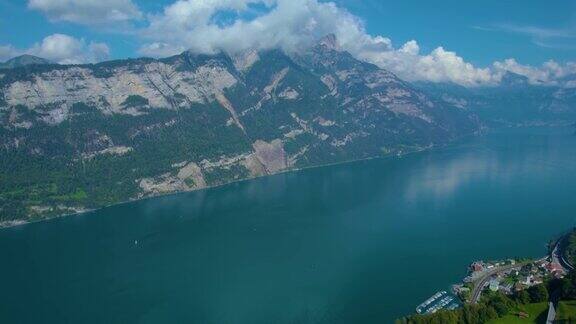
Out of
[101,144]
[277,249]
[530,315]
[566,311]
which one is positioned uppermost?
[101,144]

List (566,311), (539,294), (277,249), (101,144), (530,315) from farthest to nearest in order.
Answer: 1. (101,144)
2. (277,249)
3. (539,294)
4. (530,315)
5. (566,311)

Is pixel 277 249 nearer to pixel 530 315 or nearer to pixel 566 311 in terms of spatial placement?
pixel 530 315

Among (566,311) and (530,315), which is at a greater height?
(566,311)

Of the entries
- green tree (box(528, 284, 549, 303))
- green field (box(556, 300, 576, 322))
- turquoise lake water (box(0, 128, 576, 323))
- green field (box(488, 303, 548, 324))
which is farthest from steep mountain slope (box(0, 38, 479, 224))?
green field (box(556, 300, 576, 322))

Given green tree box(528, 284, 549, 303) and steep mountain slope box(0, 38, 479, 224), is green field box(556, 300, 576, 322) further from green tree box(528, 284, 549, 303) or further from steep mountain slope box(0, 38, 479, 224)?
steep mountain slope box(0, 38, 479, 224)

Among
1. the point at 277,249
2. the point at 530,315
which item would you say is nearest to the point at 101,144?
the point at 277,249

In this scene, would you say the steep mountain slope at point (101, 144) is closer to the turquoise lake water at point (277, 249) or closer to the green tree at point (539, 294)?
the turquoise lake water at point (277, 249)

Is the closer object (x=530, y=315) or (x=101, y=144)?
(x=530, y=315)

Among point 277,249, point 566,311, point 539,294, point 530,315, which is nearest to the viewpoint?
point 566,311
